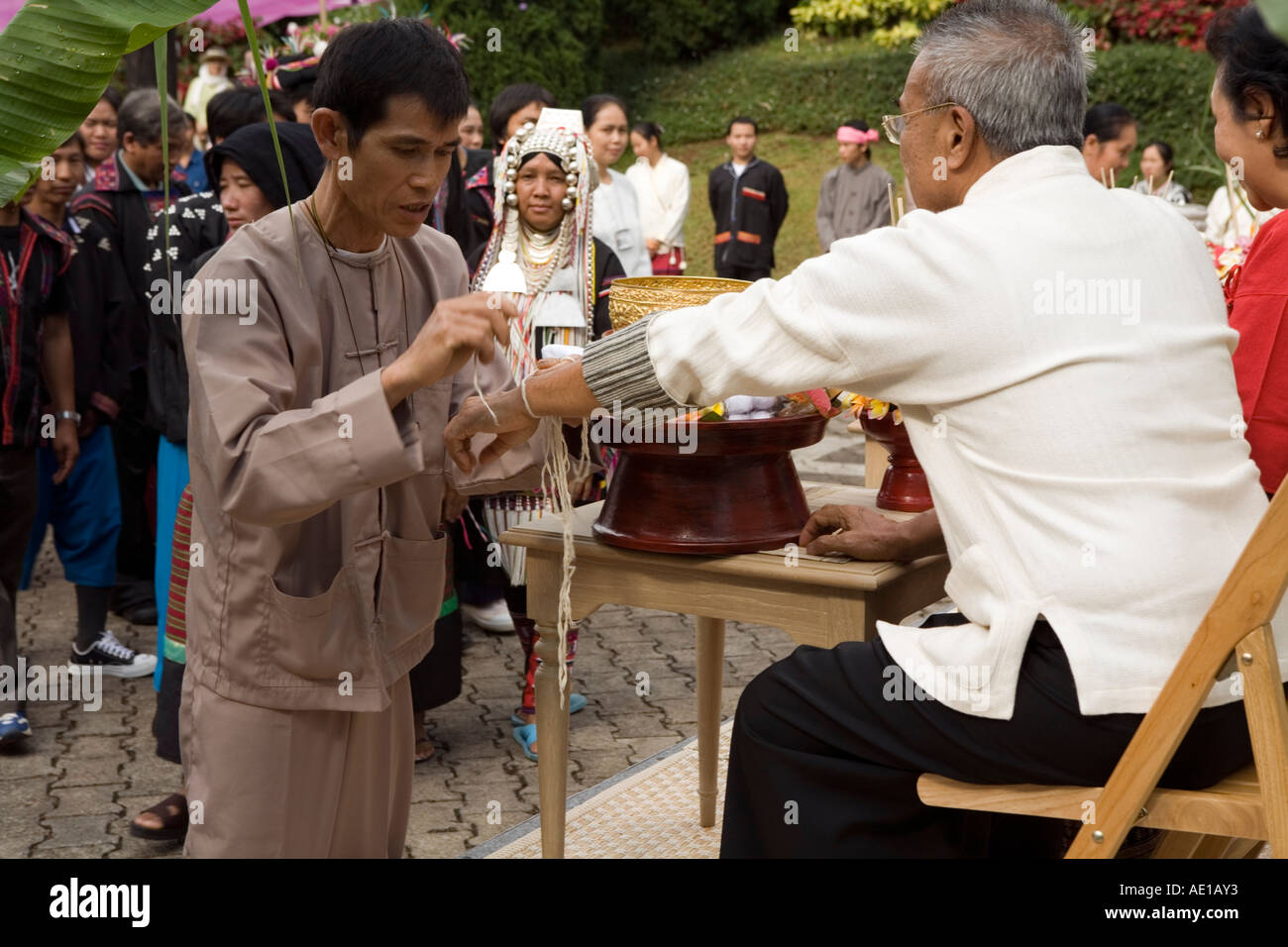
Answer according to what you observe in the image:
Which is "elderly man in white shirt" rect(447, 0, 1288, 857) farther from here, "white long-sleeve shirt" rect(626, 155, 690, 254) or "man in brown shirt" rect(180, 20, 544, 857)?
"white long-sleeve shirt" rect(626, 155, 690, 254)

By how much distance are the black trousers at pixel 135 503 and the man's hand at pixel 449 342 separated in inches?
173

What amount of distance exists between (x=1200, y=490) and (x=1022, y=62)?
2.51 ft

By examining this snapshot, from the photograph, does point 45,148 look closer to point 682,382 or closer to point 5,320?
point 682,382

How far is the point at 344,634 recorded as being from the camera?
8.26 ft

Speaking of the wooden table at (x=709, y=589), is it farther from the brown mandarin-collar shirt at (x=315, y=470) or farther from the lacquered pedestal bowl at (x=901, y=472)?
the brown mandarin-collar shirt at (x=315, y=470)

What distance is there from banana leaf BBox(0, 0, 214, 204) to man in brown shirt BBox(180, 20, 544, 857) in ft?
2.76

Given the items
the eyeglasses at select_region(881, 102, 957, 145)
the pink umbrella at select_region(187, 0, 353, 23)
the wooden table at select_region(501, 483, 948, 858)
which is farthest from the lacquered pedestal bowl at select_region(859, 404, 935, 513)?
the pink umbrella at select_region(187, 0, 353, 23)

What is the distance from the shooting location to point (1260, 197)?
2.80 meters

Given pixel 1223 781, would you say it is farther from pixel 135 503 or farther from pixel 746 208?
pixel 746 208

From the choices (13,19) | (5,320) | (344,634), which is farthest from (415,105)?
(5,320)

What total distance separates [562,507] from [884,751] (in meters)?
0.89

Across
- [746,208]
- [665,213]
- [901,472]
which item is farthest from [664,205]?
[901,472]

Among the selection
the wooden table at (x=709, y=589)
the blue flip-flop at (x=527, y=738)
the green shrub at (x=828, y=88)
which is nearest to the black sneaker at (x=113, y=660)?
the blue flip-flop at (x=527, y=738)

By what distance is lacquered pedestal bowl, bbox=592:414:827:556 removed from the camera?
9.53ft
